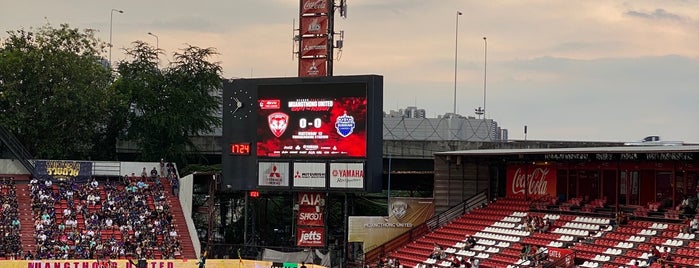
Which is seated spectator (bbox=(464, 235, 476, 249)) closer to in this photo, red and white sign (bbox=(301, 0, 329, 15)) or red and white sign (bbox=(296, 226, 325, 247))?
red and white sign (bbox=(296, 226, 325, 247))

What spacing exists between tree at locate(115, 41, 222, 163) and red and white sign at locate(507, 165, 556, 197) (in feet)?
76.0

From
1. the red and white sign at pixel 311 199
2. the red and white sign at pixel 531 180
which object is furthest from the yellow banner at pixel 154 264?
the red and white sign at pixel 531 180

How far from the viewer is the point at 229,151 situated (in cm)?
6044

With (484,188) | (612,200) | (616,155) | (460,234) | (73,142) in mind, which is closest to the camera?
(616,155)

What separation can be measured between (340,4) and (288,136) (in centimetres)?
1154

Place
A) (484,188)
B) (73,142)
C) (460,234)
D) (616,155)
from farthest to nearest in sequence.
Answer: (73,142), (484,188), (460,234), (616,155)

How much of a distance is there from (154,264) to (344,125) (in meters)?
11.6

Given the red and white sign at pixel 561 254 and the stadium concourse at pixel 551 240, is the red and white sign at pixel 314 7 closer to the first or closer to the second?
the stadium concourse at pixel 551 240

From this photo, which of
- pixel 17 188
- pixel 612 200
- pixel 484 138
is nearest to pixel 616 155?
pixel 612 200

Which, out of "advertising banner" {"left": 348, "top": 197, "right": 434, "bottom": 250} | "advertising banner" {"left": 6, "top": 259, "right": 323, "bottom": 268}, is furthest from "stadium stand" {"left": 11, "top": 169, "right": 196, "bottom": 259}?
"advertising banner" {"left": 348, "top": 197, "right": 434, "bottom": 250}

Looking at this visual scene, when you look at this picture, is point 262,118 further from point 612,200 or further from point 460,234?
point 612,200

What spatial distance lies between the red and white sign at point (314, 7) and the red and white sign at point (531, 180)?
48.0 feet

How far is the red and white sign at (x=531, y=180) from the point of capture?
58844 millimetres

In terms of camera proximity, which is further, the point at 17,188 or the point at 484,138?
the point at 484,138
